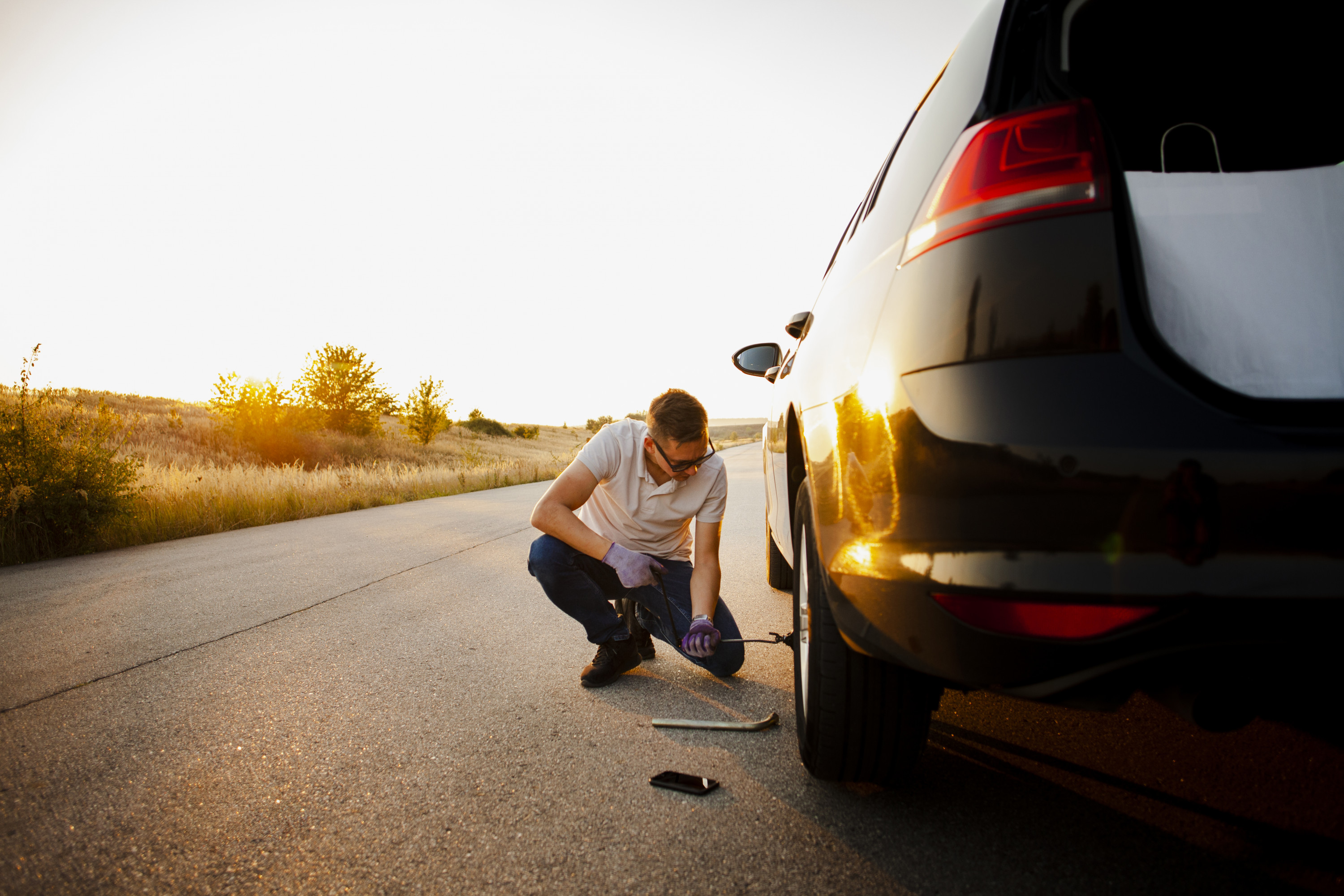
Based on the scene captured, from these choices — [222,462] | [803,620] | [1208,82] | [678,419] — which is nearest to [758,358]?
[678,419]

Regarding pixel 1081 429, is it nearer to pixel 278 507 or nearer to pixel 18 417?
pixel 18 417

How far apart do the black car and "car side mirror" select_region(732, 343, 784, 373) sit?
2.21 meters

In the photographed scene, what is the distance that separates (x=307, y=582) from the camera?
4980 millimetres

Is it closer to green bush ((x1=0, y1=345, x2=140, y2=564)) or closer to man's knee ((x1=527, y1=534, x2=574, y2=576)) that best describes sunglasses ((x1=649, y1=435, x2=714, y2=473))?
man's knee ((x1=527, y1=534, x2=574, y2=576))

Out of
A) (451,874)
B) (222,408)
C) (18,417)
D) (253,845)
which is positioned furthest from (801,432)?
(222,408)

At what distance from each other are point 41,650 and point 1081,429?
466 centimetres

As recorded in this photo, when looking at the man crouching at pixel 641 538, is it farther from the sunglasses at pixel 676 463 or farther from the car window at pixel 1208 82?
the car window at pixel 1208 82

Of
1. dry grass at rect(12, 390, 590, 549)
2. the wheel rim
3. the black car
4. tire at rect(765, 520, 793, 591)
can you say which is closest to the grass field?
dry grass at rect(12, 390, 590, 549)

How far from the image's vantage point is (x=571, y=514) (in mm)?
3006

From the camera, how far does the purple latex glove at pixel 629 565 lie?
9.37 feet

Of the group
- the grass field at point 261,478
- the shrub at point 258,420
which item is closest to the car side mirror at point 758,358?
the grass field at point 261,478

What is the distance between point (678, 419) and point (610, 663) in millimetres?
1111

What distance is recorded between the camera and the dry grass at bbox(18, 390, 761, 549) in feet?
28.1

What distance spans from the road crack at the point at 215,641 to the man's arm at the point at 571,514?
197cm
